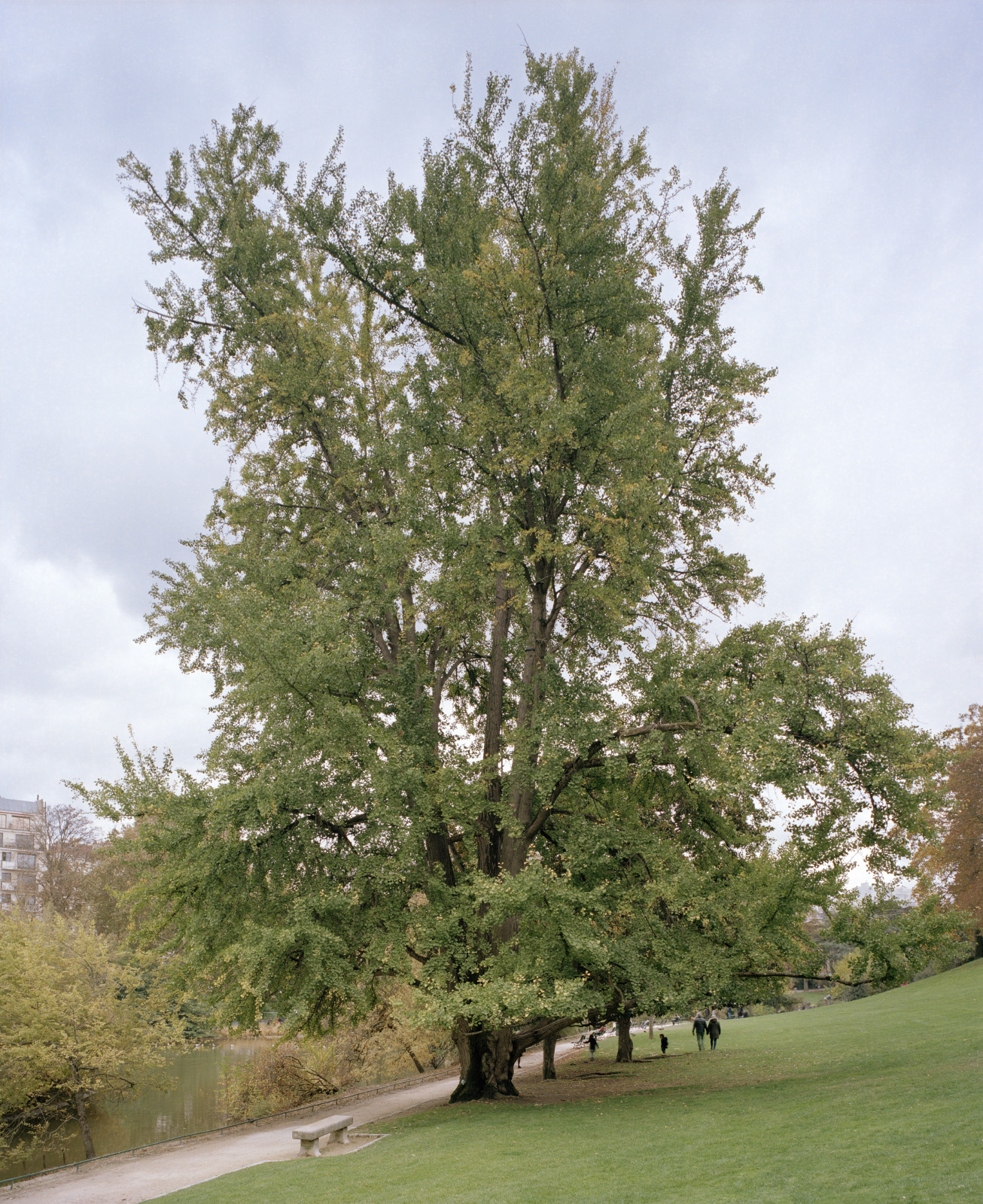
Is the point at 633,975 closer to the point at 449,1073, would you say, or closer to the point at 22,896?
the point at 449,1073

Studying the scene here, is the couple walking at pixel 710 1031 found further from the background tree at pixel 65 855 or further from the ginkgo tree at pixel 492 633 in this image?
the background tree at pixel 65 855

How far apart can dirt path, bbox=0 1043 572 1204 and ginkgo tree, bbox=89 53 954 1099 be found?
2.33 m

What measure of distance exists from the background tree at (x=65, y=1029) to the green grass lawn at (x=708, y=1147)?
8093 mm

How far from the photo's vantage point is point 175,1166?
13.3m

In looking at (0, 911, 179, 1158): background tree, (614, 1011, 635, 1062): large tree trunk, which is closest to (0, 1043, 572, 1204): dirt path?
(0, 911, 179, 1158): background tree

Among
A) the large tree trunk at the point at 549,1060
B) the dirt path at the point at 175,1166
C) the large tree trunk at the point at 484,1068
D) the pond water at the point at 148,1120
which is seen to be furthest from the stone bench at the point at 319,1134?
the large tree trunk at the point at 549,1060

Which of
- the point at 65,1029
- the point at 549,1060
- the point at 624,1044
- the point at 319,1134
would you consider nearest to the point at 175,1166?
the point at 319,1134

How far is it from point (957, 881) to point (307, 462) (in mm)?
32958

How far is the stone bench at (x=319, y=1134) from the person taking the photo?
1262cm

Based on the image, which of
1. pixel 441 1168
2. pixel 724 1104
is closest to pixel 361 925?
pixel 441 1168

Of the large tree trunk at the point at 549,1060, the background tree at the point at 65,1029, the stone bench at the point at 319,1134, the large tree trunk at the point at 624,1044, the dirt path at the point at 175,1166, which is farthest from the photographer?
the large tree trunk at the point at 624,1044

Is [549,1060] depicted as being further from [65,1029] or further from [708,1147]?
[708,1147]

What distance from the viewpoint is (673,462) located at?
1305 centimetres

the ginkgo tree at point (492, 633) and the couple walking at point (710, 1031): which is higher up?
the ginkgo tree at point (492, 633)
